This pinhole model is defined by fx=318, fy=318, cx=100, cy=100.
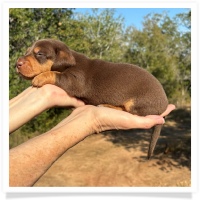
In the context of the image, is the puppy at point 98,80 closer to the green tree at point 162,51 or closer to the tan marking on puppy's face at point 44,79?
the tan marking on puppy's face at point 44,79

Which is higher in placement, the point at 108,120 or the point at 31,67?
the point at 31,67

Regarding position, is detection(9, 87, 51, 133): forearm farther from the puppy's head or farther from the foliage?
the foliage

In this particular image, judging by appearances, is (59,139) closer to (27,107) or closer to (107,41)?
(27,107)

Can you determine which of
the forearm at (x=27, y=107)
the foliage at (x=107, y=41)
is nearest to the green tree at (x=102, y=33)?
the foliage at (x=107, y=41)

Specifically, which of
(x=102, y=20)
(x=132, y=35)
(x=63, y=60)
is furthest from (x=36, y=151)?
(x=132, y=35)

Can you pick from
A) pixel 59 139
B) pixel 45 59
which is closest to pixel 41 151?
pixel 59 139

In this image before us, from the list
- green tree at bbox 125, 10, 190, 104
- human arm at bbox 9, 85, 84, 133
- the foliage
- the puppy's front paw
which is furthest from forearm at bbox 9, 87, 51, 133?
green tree at bbox 125, 10, 190, 104
